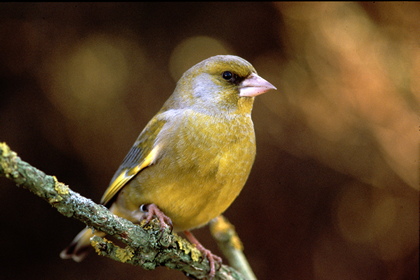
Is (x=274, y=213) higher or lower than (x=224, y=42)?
lower

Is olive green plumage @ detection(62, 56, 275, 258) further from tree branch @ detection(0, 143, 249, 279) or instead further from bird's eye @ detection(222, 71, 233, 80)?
tree branch @ detection(0, 143, 249, 279)

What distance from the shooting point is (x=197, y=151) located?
2.48m

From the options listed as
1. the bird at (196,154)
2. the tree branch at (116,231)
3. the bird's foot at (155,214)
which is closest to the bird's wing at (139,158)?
the bird at (196,154)

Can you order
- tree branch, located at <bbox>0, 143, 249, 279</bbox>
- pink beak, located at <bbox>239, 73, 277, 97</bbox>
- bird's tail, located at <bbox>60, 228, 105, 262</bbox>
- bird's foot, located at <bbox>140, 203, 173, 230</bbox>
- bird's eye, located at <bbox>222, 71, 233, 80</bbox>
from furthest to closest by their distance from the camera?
bird's tail, located at <bbox>60, 228, 105, 262</bbox>, bird's eye, located at <bbox>222, 71, 233, 80</bbox>, pink beak, located at <bbox>239, 73, 277, 97</bbox>, bird's foot, located at <bbox>140, 203, 173, 230</bbox>, tree branch, located at <bbox>0, 143, 249, 279</bbox>

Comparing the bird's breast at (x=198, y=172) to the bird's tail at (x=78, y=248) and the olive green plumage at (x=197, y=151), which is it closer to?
the olive green plumage at (x=197, y=151)


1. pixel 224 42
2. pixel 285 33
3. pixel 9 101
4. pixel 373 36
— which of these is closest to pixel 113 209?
pixel 9 101

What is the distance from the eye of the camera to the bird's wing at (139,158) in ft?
8.55

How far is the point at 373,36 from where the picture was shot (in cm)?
353

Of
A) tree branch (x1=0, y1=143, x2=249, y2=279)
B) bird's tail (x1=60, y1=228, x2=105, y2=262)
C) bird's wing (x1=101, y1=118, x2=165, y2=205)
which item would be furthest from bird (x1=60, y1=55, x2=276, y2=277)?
bird's tail (x1=60, y1=228, x2=105, y2=262)

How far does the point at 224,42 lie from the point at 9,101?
1490 mm

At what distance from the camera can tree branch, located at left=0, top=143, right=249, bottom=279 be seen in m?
1.69

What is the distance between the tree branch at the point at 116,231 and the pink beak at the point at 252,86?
0.79 m

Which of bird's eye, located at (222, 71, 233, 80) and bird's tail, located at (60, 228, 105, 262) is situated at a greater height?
bird's eye, located at (222, 71, 233, 80)

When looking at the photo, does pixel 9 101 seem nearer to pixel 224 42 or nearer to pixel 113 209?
pixel 113 209
